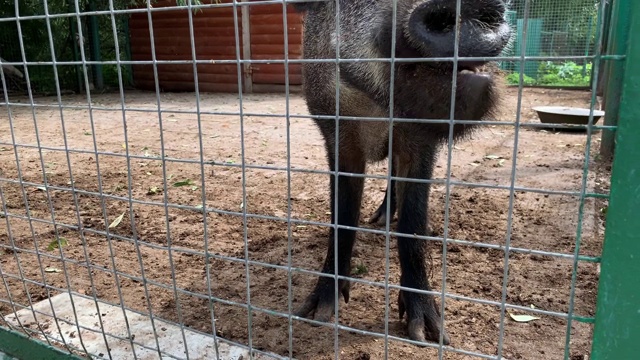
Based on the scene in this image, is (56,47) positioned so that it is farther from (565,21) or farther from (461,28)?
(461,28)

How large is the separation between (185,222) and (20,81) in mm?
10536

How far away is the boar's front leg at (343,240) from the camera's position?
217 centimetres

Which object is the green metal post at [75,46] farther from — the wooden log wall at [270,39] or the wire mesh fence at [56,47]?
the wooden log wall at [270,39]

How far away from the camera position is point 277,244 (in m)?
2.90

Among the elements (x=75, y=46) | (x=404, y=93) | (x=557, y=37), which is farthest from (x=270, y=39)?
(x=404, y=93)

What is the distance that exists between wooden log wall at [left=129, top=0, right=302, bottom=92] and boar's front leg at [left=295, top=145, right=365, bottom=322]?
850 centimetres

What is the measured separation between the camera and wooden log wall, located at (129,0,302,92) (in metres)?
11.0

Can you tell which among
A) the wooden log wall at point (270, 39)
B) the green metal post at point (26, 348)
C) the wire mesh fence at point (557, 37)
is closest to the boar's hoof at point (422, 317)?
the green metal post at point (26, 348)

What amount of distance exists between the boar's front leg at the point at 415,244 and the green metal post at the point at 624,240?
3.72 feet

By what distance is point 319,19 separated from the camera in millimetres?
2330

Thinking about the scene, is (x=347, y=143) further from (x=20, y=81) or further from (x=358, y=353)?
(x=20, y=81)

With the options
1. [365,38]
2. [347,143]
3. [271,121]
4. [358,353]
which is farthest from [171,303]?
[271,121]

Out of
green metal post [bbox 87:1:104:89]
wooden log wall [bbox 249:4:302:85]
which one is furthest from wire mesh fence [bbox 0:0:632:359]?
green metal post [bbox 87:1:104:89]

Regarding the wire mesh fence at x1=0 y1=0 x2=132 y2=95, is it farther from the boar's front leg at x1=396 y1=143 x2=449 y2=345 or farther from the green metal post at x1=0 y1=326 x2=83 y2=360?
the boar's front leg at x1=396 y1=143 x2=449 y2=345
